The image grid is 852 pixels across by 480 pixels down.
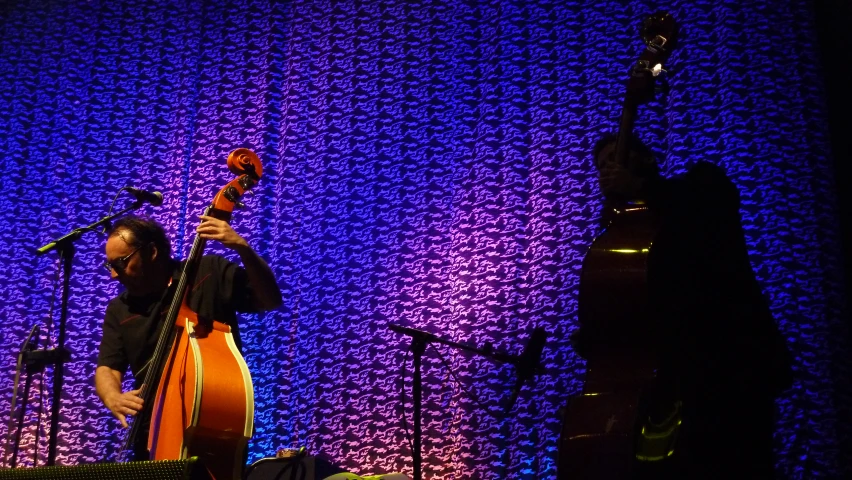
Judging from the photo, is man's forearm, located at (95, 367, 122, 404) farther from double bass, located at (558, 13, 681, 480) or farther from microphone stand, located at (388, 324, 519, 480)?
double bass, located at (558, 13, 681, 480)

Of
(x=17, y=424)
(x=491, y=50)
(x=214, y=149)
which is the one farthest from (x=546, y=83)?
(x=17, y=424)

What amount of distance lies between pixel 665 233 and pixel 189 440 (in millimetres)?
1656

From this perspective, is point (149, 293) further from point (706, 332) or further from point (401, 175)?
point (706, 332)

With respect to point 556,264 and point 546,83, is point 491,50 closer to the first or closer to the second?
point 546,83

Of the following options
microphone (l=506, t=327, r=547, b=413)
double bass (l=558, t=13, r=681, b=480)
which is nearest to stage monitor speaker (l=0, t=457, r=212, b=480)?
double bass (l=558, t=13, r=681, b=480)

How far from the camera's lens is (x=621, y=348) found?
87.1 inches

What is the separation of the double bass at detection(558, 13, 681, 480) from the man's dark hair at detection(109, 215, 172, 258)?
188 centimetres

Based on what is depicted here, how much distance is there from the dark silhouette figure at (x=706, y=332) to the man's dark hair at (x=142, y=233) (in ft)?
6.22

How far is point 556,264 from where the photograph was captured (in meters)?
3.70

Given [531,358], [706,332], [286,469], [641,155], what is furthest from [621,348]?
[286,469]

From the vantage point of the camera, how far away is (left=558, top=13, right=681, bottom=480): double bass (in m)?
2.06

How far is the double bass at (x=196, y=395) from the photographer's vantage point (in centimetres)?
262

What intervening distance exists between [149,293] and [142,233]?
0.26 m

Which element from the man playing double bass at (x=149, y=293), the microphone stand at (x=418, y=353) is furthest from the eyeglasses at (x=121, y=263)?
the microphone stand at (x=418, y=353)
